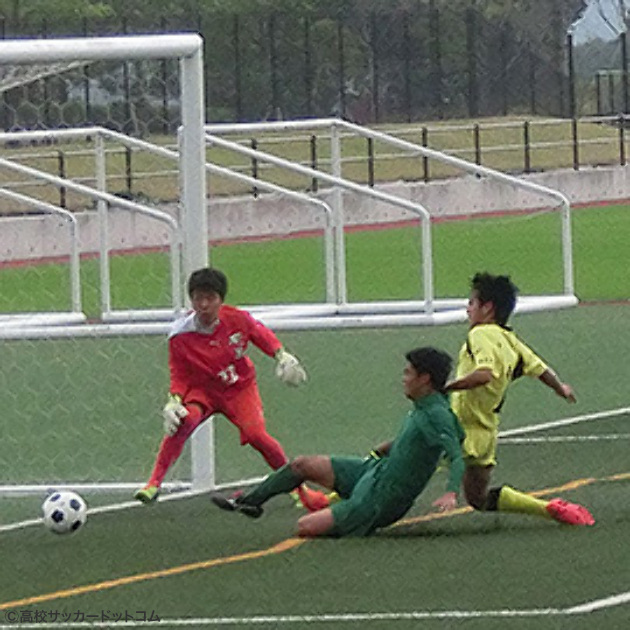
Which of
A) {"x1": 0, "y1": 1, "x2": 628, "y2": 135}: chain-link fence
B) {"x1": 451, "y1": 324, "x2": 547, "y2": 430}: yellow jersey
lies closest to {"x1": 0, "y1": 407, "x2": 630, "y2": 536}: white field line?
{"x1": 451, "y1": 324, "x2": 547, "y2": 430}: yellow jersey

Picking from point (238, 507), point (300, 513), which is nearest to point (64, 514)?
point (238, 507)

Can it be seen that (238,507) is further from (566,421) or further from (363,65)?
(363,65)

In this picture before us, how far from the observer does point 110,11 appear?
5575cm

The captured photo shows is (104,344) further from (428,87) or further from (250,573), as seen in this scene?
(428,87)

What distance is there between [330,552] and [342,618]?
4.55 feet

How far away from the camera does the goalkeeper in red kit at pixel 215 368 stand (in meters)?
11.1

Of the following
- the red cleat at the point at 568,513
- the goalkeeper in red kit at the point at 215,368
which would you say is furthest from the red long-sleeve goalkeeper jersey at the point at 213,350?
the red cleat at the point at 568,513

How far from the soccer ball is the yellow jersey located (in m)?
1.66

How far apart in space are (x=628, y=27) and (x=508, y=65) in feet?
96.2

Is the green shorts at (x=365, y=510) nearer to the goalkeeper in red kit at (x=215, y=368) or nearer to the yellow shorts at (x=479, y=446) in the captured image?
the yellow shorts at (x=479, y=446)

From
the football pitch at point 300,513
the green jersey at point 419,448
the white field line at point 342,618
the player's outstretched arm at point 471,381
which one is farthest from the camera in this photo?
the player's outstretched arm at point 471,381

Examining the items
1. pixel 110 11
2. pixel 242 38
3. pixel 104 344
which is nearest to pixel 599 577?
pixel 104 344

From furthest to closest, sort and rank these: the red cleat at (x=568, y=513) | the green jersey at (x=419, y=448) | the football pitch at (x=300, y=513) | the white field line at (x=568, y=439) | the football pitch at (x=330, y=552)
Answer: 1. the white field line at (x=568, y=439)
2. the red cleat at (x=568, y=513)
3. the green jersey at (x=419, y=448)
4. the football pitch at (x=300, y=513)
5. the football pitch at (x=330, y=552)

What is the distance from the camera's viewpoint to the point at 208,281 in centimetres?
1105
